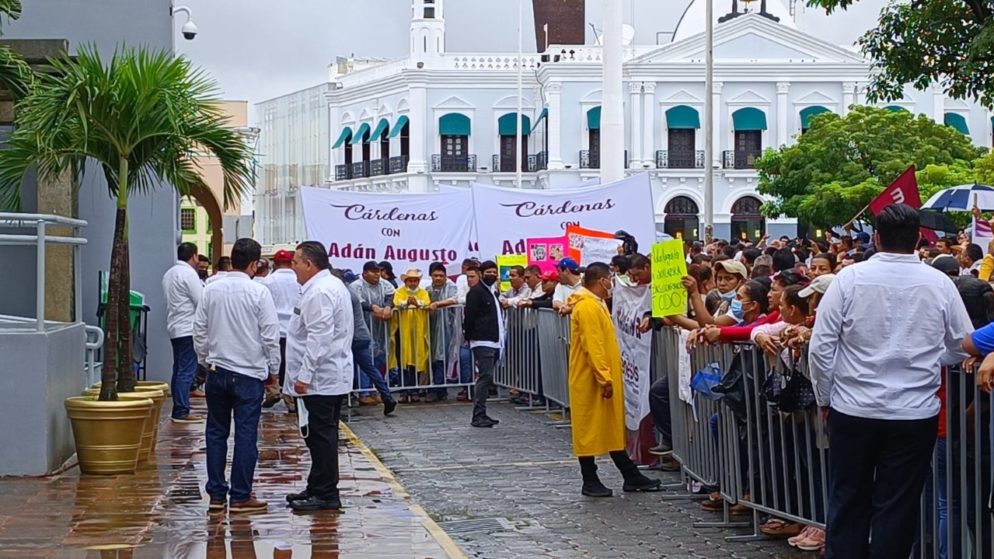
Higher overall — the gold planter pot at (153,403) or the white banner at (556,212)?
the white banner at (556,212)

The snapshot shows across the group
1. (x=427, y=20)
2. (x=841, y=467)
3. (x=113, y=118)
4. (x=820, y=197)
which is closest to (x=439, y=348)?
(x=113, y=118)

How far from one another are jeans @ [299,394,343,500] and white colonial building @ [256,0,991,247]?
58583mm

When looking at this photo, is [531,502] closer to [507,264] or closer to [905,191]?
[905,191]

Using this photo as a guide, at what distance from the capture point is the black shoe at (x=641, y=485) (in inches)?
458

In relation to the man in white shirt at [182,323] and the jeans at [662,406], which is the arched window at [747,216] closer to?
the man in white shirt at [182,323]

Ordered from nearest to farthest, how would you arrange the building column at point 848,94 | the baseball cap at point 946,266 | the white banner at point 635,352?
the baseball cap at point 946,266
the white banner at point 635,352
the building column at point 848,94

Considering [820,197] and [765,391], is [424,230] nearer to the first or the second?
[765,391]

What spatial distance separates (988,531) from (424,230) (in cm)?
1336

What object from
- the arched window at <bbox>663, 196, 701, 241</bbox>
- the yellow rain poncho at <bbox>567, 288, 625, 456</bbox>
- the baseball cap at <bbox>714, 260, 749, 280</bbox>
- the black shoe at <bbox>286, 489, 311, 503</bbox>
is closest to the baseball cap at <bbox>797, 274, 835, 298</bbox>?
the yellow rain poncho at <bbox>567, 288, 625, 456</bbox>

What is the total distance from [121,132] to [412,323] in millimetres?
6797

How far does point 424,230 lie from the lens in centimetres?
1988

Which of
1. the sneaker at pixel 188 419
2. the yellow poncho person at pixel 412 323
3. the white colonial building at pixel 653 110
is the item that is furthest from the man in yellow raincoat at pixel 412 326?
the white colonial building at pixel 653 110

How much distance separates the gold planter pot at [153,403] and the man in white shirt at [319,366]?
7.03 ft

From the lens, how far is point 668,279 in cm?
1127
